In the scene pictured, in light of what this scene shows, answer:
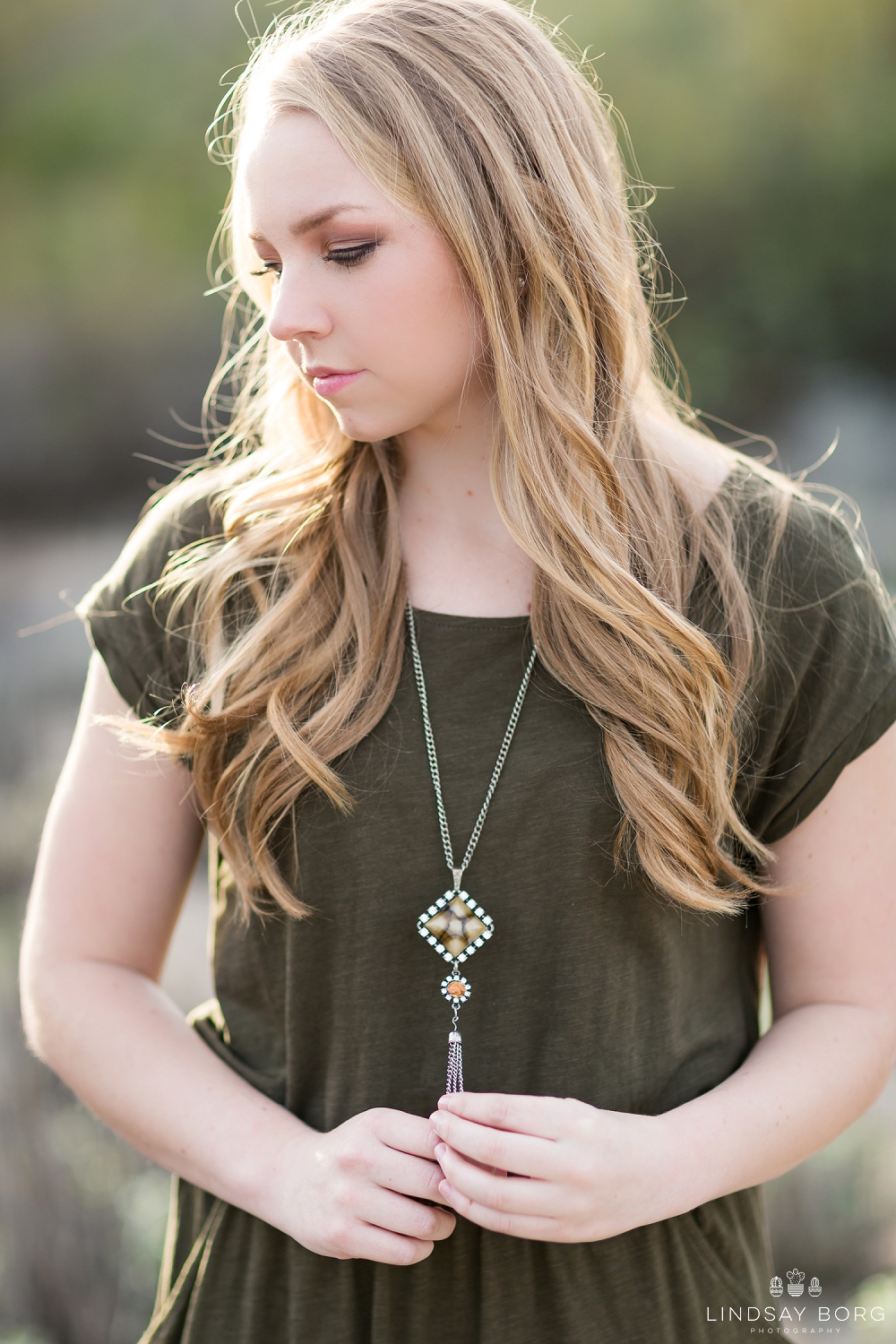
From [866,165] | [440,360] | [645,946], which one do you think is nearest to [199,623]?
[440,360]

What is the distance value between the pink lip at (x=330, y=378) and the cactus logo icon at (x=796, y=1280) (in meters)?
2.42

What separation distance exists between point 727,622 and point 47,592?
373cm

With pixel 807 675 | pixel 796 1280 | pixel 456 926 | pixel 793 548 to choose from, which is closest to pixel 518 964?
pixel 456 926

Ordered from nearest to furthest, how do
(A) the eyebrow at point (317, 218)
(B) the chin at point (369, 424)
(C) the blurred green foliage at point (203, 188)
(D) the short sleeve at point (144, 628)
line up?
1. (A) the eyebrow at point (317, 218)
2. (B) the chin at point (369, 424)
3. (D) the short sleeve at point (144, 628)
4. (C) the blurred green foliage at point (203, 188)

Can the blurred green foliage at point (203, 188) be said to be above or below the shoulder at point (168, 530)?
above

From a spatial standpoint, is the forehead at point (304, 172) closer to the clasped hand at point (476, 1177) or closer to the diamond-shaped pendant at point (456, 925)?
the diamond-shaped pendant at point (456, 925)

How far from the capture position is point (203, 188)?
4.58 metres

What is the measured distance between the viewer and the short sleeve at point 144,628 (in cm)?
136

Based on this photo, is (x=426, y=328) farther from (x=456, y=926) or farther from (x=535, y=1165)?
(x=535, y=1165)

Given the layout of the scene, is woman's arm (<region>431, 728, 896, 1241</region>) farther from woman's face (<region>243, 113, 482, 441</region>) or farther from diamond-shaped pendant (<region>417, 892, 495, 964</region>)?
woman's face (<region>243, 113, 482, 441</region>)

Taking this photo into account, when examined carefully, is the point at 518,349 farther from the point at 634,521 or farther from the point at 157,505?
the point at 157,505

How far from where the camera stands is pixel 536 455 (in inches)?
49.8

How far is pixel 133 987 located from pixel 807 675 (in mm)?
937

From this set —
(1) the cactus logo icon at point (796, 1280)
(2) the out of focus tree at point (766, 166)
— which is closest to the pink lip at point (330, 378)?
(1) the cactus logo icon at point (796, 1280)
